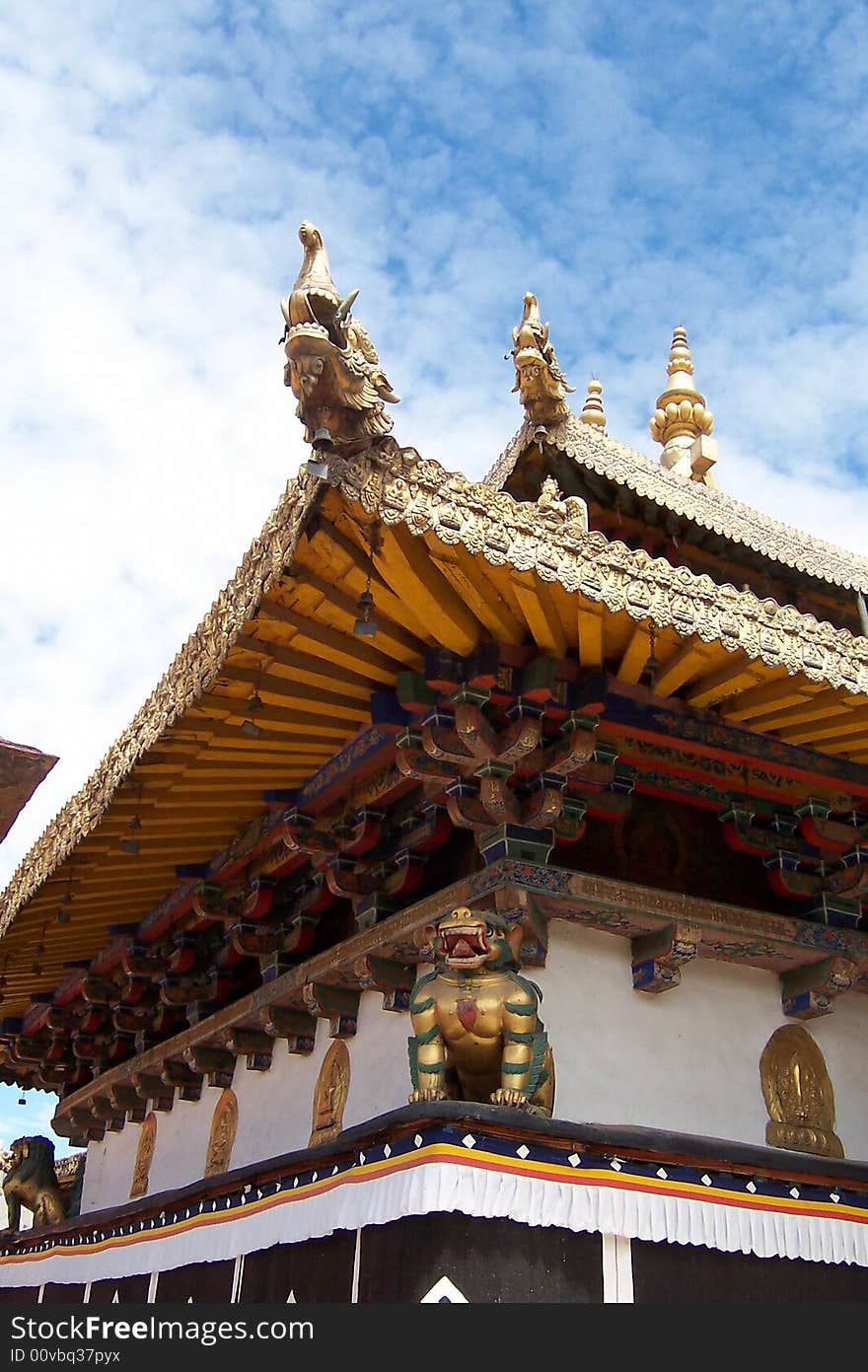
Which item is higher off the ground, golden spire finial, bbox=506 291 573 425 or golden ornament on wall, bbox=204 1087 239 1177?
golden spire finial, bbox=506 291 573 425

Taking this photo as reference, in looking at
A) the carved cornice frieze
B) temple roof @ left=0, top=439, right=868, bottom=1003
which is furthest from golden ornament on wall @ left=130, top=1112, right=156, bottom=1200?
the carved cornice frieze

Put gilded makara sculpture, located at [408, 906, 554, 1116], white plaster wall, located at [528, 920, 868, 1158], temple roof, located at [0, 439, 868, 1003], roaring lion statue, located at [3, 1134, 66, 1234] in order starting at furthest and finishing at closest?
roaring lion statue, located at [3, 1134, 66, 1234] → white plaster wall, located at [528, 920, 868, 1158] → gilded makara sculpture, located at [408, 906, 554, 1116] → temple roof, located at [0, 439, 868, 1003]

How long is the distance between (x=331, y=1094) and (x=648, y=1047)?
1.90m

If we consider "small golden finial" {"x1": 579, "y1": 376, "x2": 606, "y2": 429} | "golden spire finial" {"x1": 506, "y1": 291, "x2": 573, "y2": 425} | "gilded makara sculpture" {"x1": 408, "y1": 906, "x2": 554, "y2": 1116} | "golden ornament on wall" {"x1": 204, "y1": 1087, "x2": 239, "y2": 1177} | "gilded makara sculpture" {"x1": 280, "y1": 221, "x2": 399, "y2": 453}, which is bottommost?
"gilded makara sculpture" {"x1": 408, "y1": 906, "x2": 554, "y2": 1116}

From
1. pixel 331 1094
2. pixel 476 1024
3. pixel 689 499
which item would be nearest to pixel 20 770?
pixel 476 1024

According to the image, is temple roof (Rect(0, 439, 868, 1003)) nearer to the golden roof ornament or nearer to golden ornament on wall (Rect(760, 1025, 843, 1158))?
golden ornament on wall (Rect(760, 1025, 843, 1158))

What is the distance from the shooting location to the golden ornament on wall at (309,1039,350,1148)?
258 inches

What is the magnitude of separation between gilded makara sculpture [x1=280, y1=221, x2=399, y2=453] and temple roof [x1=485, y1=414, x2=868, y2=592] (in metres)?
3.12

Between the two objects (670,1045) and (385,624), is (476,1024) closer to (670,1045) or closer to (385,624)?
(670,1045)

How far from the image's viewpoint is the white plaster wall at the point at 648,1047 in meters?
5.56

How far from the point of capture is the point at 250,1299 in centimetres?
517

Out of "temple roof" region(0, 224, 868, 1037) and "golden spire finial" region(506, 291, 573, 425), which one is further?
"golden spire finial" region(506, 291, 573, 425)

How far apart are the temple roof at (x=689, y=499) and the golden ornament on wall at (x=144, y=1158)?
5540mm

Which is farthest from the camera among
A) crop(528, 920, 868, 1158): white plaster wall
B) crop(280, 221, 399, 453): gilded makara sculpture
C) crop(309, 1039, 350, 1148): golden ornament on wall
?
crop(309, 1039, 350, 1148): golden ornament on wall
